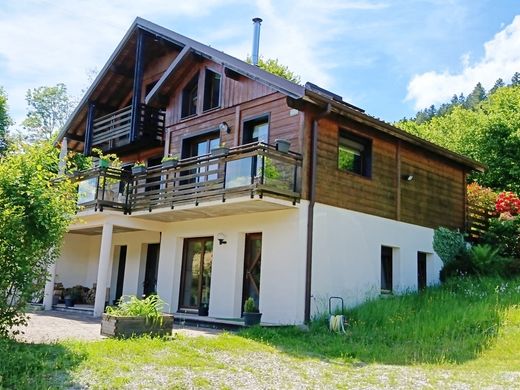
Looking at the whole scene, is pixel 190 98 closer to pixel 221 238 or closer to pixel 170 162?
pixel 170 162

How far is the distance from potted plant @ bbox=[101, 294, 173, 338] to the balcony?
8.42m

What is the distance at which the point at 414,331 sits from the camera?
→ 10672 millimetres

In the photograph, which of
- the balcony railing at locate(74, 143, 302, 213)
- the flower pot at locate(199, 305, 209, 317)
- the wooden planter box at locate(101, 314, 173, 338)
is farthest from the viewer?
the flower pot at locate(199, 305, 209, 317)

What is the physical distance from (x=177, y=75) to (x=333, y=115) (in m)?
5.96

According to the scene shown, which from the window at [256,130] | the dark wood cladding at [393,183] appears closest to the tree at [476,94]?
the dark wood cladding at [393,183]

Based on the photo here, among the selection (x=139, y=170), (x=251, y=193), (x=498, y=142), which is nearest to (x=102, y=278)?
(x=139, y=170)

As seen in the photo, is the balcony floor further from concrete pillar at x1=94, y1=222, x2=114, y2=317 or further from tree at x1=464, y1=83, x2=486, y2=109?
tree at x1=464, y1=83, x2=486, y2=109

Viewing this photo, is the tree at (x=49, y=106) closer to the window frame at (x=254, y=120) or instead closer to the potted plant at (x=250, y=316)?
the window frame at (x=254, y=120)

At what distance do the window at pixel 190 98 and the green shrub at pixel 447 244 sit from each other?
29.3 feet

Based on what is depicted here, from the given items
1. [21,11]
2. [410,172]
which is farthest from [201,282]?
[21,11]

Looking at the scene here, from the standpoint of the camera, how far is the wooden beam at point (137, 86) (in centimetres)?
1717

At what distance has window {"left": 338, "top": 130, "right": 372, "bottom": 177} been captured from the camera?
14.2 m

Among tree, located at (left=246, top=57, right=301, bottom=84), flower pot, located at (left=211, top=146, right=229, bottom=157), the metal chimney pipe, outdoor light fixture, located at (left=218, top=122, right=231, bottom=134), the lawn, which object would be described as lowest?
the lawn

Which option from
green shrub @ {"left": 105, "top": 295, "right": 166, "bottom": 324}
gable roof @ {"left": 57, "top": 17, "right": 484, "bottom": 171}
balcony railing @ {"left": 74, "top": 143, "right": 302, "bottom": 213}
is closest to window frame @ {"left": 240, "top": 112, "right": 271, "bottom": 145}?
gable roof @ {"left": 57, "top": 17, "right": 484, "bottom": 171}
